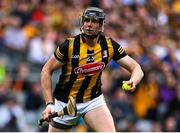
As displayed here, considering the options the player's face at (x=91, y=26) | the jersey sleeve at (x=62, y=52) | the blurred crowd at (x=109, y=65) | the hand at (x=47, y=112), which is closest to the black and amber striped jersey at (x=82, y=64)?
the jersey sleeve at (x=62, y=52)

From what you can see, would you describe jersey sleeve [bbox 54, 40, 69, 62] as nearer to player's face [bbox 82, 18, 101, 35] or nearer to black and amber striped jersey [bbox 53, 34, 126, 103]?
black and amber striped jersey [bbox 53, 34, 126, 103]

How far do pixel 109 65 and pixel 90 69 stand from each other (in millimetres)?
5950

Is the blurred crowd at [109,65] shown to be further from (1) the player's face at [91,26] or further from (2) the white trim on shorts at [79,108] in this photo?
(1) the player's face at [91,26]

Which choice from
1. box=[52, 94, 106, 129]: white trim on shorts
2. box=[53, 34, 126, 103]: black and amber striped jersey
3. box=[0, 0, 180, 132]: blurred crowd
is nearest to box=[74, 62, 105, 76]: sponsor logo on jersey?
box=[53, 34, 126, 103]: black and amber striped jersey

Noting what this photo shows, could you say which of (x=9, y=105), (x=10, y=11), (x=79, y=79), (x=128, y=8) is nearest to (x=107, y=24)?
(x=128, y=8)

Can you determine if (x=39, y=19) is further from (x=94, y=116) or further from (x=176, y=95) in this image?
(x=94, y=116)

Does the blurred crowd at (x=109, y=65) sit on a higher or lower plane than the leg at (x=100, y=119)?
lower

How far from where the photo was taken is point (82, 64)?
29.0ft

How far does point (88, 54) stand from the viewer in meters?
8.85

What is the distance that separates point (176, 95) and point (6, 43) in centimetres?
353

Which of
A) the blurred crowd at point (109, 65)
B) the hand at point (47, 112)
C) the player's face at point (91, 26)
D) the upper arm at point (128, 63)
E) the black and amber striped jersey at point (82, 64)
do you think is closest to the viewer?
the hand at point (47, 112)

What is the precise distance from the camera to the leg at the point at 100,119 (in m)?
8.84

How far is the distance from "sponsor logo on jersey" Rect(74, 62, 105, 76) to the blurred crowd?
5.07 meters

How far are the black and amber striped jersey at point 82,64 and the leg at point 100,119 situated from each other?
19 centimetres
